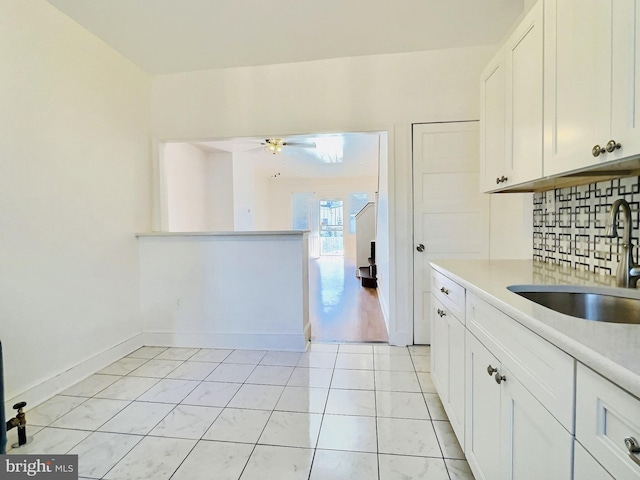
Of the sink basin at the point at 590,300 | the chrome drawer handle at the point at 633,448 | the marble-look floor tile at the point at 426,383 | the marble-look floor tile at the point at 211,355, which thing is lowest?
the marble-look floor tile at the point at 211,355

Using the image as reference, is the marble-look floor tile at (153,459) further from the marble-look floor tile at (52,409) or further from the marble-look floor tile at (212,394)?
the marble-look floor tile at (52,409)

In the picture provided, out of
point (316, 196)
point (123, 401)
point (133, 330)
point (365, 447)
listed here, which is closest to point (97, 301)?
point (133, 330)

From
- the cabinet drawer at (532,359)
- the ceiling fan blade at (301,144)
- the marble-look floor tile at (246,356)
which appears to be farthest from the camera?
the ceiling fan blade at (301,144)

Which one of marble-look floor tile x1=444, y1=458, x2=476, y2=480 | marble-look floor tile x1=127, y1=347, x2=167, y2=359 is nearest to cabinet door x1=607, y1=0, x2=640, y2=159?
marble-look floor tile x1=444, y1=458, x2=476, y2=480

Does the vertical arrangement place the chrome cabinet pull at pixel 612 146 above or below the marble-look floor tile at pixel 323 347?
above

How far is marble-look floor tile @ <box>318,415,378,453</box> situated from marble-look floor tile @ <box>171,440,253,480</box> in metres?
0.41

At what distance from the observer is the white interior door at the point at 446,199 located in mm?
2852

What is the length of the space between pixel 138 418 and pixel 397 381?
1.71 meters

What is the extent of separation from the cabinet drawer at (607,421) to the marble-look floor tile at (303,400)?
1.55m

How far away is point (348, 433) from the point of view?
5.73ft

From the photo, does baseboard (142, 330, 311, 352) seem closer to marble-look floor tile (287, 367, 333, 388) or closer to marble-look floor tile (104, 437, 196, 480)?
marble-look floor tile (287, 367, 333, 388)

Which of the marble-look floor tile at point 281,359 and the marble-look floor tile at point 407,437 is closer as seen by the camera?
the marble-look floor tile at point 407,437

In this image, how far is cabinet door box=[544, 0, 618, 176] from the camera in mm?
1072

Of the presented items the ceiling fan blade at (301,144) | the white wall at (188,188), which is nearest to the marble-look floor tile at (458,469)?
the white wall at (188,188)
